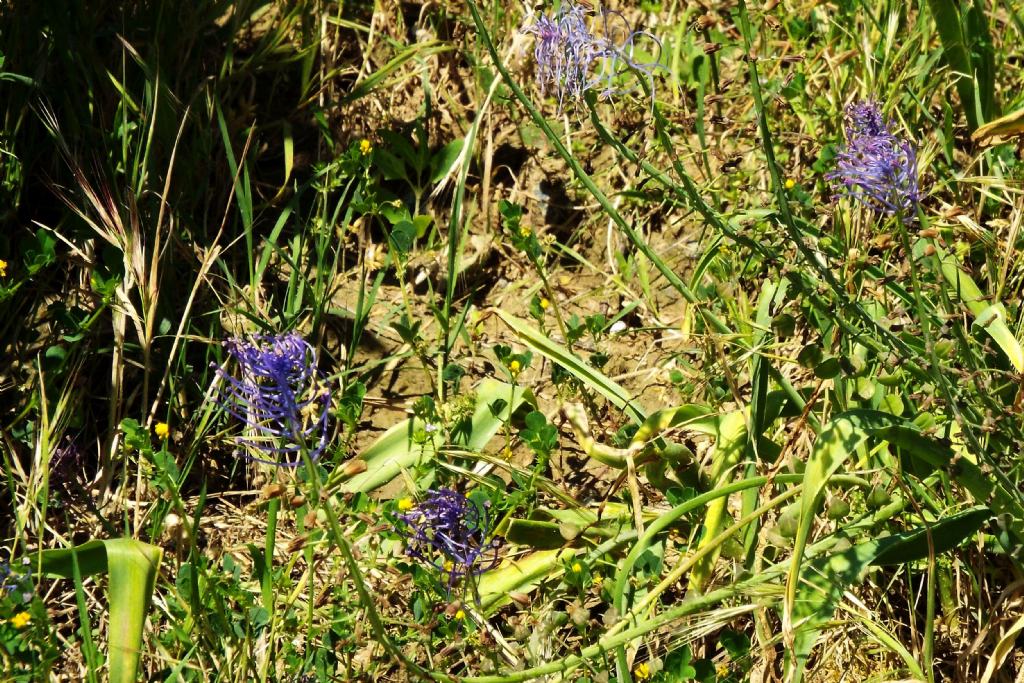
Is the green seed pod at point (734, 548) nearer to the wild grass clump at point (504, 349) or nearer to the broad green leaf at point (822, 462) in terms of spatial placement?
the wild grass clump at point (504, 349)

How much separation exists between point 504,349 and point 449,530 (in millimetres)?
580

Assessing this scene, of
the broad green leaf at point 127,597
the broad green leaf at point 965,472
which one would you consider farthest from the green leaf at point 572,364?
the broad green leaf at point 127,597

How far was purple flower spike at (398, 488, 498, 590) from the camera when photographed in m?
1.82

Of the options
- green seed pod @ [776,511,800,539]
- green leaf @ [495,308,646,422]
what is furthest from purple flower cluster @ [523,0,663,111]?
green seed pod @ [776,511,800,539]

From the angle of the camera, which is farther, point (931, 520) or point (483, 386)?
point (483, 386)

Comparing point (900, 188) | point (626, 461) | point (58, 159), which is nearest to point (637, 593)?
point (626, 461)

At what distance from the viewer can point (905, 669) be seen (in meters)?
1.93

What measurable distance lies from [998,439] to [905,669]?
45 cm

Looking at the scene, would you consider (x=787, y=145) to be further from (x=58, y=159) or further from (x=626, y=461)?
(x=58, y=159)

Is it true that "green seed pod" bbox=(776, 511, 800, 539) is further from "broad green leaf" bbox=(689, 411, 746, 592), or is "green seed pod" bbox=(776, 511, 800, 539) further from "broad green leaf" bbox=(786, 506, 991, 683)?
"broad green leaf" bbox=(689, 411, 746, 592)

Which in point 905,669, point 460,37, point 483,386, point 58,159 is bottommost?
point 905,669

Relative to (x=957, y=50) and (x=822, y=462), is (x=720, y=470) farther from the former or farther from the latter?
(x=957, y=50)

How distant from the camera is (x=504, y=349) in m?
2.34

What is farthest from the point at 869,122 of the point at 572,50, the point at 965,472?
the point at 965,472
